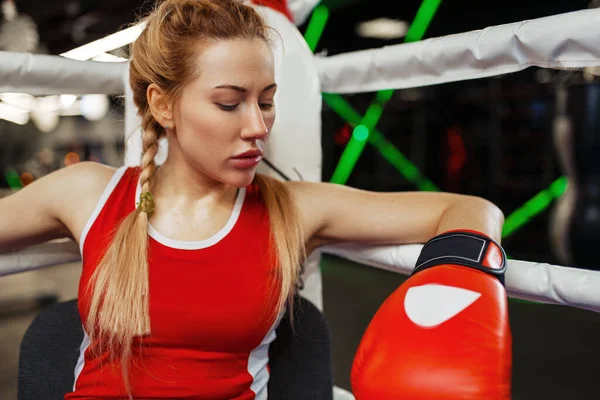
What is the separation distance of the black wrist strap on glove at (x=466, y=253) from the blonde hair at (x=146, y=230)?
0.93 feet

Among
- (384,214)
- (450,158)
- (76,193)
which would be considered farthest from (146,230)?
(450,158)

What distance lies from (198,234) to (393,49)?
1.57 feet

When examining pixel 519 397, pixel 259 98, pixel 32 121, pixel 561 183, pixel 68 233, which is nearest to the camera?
pixel 259 98

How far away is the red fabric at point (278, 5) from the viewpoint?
104cm

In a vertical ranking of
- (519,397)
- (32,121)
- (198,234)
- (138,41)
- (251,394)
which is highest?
(32,121)

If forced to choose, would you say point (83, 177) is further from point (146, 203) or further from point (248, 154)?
point (248, 154)

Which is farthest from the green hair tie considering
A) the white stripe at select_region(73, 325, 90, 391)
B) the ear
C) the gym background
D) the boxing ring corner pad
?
the gym background

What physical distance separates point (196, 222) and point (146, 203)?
9 cm

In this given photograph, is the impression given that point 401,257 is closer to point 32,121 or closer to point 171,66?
point 171,66

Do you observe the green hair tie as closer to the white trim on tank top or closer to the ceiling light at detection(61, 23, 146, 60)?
the white trim on tank top

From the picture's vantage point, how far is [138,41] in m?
0.83

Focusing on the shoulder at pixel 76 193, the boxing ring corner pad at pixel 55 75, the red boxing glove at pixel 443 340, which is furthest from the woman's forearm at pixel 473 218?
the boxing ring corner pad at pixel 55 75

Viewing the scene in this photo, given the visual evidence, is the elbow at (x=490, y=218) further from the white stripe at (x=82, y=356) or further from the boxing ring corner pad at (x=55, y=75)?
the boxing ring corner pad at (x=55, y=75)

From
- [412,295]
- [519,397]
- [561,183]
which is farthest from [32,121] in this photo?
[412,295]
